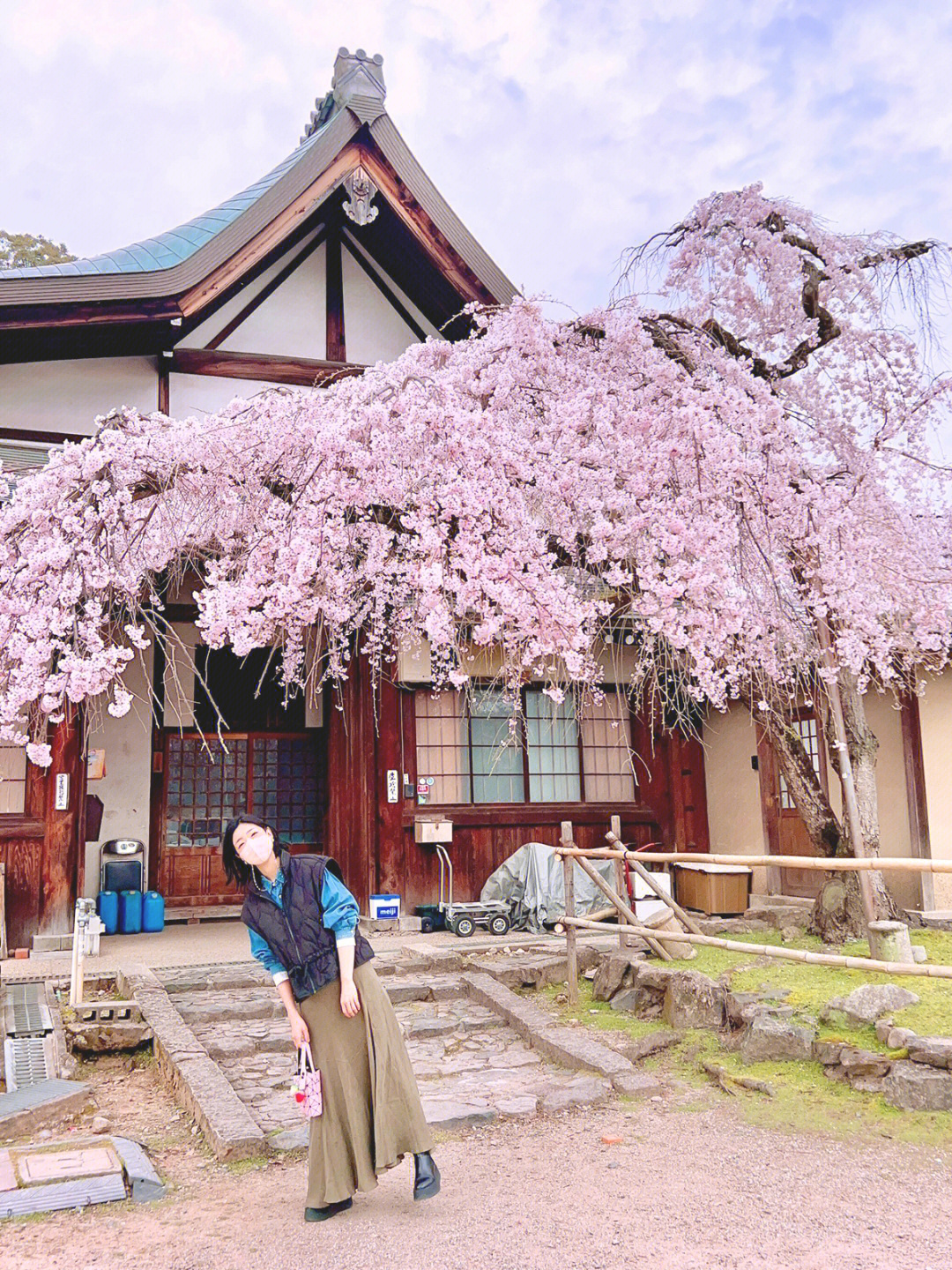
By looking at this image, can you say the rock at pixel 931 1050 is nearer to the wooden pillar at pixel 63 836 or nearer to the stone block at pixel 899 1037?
the stone block at pixel 899 1037

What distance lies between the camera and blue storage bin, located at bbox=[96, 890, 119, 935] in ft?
34.0

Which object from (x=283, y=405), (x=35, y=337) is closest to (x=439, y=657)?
(x=283, y=405)

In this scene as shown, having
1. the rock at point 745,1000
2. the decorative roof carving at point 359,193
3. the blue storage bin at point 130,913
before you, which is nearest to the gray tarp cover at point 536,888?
the blue storage bin at point 130,913

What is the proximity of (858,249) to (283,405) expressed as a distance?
4.68 m

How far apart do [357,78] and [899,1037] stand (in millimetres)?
9598

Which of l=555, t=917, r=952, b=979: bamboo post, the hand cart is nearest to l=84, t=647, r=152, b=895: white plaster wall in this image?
the hand cart

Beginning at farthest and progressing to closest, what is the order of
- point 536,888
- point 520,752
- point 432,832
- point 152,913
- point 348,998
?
point 520,752, point 152,913, point 432,832, point 536,888, point 348,998

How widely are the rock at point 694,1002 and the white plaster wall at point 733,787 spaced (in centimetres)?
452

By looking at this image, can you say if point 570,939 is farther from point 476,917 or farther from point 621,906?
point 476,917

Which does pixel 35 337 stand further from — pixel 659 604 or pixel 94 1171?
pixel 94 1171

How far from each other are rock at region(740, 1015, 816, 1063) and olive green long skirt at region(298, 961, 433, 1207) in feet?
8.10

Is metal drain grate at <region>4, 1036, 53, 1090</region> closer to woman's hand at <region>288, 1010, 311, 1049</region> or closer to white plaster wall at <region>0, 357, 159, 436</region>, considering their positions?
woman's hand at <region>288, 1010, 311, 1049</region>

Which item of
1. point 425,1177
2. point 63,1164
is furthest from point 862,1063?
point 63,1164

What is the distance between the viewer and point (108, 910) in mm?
10391
